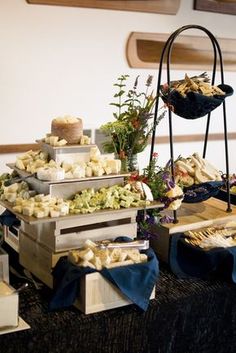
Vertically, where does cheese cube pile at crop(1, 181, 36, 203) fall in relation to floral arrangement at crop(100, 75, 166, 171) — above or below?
below

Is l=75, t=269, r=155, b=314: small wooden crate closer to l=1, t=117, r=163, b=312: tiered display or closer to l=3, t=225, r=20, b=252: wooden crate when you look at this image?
l=1, t=117, r=163, b=312: tiered display

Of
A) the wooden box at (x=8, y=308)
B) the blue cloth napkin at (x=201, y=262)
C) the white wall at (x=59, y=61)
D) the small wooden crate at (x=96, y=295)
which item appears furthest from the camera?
the white wall at (x=59, y=61)

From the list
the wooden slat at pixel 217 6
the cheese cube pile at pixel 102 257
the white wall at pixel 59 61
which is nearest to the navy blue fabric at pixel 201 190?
the cheese cube pile at pixel 102 257

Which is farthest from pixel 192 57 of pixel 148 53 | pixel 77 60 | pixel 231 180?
pixel 231 180

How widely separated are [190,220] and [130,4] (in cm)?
213

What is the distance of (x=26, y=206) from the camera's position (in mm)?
1482

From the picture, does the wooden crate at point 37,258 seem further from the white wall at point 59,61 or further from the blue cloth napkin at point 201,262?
the white wall at point 59,61

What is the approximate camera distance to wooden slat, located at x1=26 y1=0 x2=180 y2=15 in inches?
128

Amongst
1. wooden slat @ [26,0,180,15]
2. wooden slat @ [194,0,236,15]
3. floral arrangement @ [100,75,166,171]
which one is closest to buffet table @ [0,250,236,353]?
floral arrangement @ [100,75,166,171]

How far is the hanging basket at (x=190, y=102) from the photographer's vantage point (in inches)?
69.8

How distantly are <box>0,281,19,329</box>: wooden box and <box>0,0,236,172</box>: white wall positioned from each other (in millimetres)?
2052

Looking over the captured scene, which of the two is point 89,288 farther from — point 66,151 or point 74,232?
point 66,151

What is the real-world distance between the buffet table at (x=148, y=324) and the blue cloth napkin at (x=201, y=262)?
30 mm

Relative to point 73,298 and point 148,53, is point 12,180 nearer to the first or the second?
point 73,298
